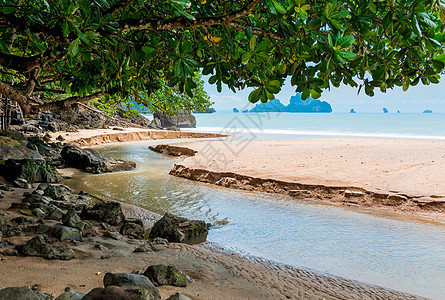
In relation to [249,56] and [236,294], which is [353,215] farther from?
[249,56]

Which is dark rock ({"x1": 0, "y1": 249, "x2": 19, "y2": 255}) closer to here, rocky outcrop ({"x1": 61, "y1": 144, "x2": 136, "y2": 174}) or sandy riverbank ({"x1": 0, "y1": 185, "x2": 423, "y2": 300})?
sandy riverbank ({"x1": 0, "y1": 185, "x2": 423, "y2": 300})

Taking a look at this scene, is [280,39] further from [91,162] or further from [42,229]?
[91,162]

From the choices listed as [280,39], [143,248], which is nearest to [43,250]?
[143,248]

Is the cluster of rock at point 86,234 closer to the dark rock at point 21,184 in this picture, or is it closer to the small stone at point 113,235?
the small stone at point 113,235

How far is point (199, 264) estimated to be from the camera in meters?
3.85

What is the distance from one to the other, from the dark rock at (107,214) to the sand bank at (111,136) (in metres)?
15.5

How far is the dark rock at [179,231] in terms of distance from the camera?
4996mm

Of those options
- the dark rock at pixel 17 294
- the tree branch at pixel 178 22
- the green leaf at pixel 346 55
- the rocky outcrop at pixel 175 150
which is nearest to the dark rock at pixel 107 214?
the dark rock at pixel 17 294

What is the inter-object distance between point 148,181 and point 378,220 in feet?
21.0

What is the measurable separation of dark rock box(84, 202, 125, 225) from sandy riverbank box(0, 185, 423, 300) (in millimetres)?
948

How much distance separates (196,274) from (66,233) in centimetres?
184

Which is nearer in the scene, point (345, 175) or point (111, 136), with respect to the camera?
point (345, 175)

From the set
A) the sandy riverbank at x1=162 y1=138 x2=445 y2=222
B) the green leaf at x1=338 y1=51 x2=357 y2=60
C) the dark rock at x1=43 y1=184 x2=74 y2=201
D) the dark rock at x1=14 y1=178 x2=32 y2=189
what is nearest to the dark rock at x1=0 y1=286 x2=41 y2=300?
the green leaf at x1=338 y1=51 x2=357 y2=60

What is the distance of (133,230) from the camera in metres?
5.20
